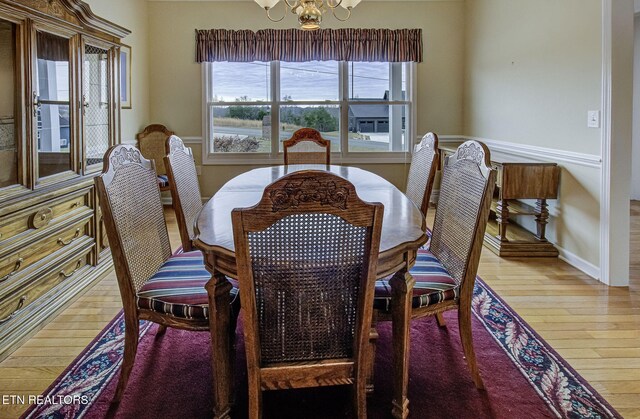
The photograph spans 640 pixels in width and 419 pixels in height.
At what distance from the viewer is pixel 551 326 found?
2.70 meters

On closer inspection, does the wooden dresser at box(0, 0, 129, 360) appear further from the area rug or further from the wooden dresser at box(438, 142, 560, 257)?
the wooden dresser at box(438, 142, 560, 257)

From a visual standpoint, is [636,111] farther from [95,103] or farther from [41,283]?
[41,283]

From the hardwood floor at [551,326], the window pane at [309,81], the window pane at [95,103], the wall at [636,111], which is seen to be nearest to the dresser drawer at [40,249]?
the hardwood floor at [551,326]

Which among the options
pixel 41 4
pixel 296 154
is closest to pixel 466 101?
pixel 296 154

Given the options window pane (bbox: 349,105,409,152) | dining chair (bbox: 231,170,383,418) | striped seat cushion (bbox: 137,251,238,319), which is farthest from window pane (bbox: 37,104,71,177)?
window pane (bbox: 349,105,409,152)

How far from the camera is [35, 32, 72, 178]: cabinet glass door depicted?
9.10 ft

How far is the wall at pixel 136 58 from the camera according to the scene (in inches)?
202

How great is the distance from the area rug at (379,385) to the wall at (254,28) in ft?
12.9

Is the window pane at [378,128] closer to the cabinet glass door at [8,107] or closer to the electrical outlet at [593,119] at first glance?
the electrical outlet at [593,119]

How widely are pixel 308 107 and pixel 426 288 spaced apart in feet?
15.0

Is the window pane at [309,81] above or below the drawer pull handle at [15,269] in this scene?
above

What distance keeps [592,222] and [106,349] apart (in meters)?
3.18

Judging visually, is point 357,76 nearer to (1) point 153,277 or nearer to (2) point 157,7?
(2) point 157,7

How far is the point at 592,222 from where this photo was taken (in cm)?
352
